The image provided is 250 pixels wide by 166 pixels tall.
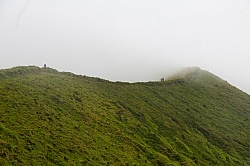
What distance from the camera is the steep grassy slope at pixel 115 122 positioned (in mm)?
53250

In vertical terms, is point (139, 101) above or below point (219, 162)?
above

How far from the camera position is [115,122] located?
74000mm

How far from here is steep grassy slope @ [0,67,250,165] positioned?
53.2 metres

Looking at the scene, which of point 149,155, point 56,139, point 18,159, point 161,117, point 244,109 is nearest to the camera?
point 18,159

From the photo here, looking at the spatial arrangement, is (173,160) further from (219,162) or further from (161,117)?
(161,117)

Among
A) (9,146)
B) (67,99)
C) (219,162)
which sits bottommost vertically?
(219,162)

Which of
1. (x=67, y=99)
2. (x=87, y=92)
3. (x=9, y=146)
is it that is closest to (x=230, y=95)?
(x=87, y=92)

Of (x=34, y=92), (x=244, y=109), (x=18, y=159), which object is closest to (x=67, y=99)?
(x=34, y=92)

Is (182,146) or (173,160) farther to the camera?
(182,146)

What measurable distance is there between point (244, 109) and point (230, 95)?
825 cm

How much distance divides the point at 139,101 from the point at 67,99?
25046 millimetres

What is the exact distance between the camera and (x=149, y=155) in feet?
219

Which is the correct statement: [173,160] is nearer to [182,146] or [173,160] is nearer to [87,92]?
[182,146]

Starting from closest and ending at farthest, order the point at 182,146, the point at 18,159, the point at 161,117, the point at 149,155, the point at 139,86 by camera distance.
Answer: the point at 18,159 → the point at 149,155 → the point at 182,146 → the point at 161,117 → the point at 139,86
